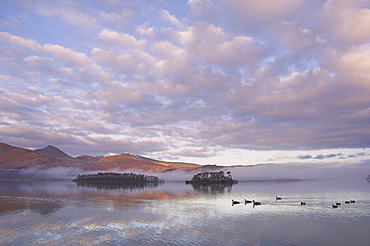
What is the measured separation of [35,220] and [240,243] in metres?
41.9

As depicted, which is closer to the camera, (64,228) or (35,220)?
(64,228)

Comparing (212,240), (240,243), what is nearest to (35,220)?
(212,240)

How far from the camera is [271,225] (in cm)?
5250

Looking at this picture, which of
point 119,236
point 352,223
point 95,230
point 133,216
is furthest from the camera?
point 133,216

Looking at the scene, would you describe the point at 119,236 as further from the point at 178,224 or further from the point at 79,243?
the point at 178,224

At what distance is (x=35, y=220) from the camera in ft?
186

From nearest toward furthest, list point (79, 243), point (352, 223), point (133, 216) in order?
point (79, 243)
point (352, 223)
point (133, 216)

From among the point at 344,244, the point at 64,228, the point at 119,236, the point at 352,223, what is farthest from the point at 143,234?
the point at 352,223

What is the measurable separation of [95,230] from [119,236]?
6.53m

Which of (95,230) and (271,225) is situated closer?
(95,230)

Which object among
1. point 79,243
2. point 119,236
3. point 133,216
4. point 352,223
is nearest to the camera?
point 79,243

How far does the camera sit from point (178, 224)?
2078 inches

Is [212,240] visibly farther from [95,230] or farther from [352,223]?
[352,223]

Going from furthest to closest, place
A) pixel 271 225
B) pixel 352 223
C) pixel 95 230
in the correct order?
pixel 352 223, pixel 271 225, pixel 95 230
